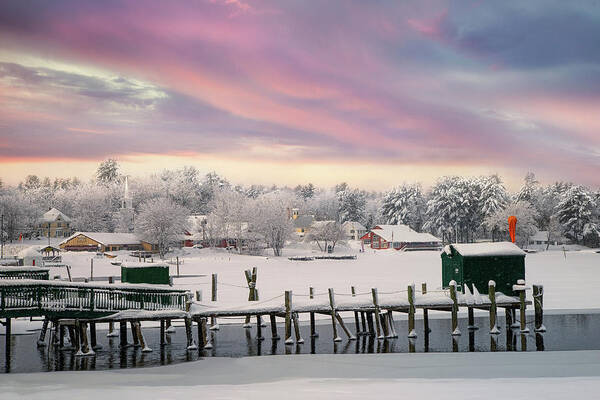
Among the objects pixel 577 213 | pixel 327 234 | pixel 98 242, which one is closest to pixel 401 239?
pixel 327 234

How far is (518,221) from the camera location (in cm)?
13662

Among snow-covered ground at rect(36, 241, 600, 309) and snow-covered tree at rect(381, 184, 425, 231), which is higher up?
snow-covered tree at rect(381, 184, 425, 231)

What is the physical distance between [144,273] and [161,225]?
89542 mm

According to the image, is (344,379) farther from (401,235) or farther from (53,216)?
(53,216)

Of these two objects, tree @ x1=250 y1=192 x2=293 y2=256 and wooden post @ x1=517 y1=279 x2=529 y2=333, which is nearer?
wooden post @ x1=517 y1=279 x2=529 y2=333

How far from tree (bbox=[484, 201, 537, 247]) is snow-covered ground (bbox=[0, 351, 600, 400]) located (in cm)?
11615

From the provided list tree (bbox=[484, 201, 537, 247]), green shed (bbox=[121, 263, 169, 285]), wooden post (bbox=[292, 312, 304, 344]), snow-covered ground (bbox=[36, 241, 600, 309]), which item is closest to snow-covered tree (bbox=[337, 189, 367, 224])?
tree (bbox=[484, 201, 537, 247])

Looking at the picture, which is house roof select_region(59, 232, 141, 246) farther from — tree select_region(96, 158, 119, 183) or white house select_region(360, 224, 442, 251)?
tree select_region(96, 158, 119, 183)

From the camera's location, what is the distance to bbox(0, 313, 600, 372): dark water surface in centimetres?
2667

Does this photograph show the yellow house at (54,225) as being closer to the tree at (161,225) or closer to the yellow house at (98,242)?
the yellow house at (98,242)

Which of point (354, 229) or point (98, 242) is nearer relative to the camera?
point (98, 242)

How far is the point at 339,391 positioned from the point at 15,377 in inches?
463

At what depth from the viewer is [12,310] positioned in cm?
2645

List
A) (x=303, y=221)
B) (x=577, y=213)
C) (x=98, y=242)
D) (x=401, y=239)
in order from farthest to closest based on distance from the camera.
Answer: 1. (x=303, y=221)
2. (x=401, y=239)
3. (x=577, y=213)
4. (x=98, y=242)
